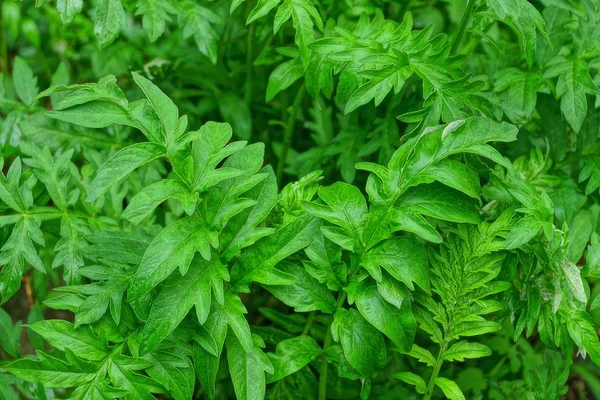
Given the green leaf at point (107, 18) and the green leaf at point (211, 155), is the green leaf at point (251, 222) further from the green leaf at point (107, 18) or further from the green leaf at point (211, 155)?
the green leaf at point (107, 18)

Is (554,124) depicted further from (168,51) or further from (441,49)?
(168,51)

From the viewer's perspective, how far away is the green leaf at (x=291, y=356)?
5.58 feet

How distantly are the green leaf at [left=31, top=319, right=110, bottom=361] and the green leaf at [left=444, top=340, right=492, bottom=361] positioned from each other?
77 cm

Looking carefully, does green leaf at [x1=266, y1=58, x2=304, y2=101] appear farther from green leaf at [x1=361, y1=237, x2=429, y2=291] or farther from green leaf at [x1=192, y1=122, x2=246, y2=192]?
green leaf at [x1=361, y1=237, x2=429, y2=291]

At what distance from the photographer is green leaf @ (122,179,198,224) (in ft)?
4.89

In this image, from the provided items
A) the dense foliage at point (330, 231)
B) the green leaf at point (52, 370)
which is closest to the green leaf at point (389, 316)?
the dense foliage at point (330, 231)

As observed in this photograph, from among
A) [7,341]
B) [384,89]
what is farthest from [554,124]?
[7,341]

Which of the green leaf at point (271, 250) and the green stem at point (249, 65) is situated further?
the green stem at point (249, 65)

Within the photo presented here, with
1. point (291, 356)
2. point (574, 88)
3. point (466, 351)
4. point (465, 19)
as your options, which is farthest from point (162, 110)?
point (574, 88)

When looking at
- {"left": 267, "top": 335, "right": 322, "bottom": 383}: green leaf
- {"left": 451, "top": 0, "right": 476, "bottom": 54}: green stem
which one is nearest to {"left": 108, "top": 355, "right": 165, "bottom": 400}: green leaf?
{"left": 267, "top": 335, "right": 322, "bottom": 383}: green leaf

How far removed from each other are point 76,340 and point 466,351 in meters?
0.88

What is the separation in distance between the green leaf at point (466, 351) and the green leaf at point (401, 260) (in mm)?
233

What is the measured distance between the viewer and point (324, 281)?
1.68 m

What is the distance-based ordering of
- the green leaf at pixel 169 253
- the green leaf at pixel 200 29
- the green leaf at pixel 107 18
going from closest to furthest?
the green leaf at pixel 169 253, the green leaf at pixel 107 18, the green leaf at pixel 200 29
